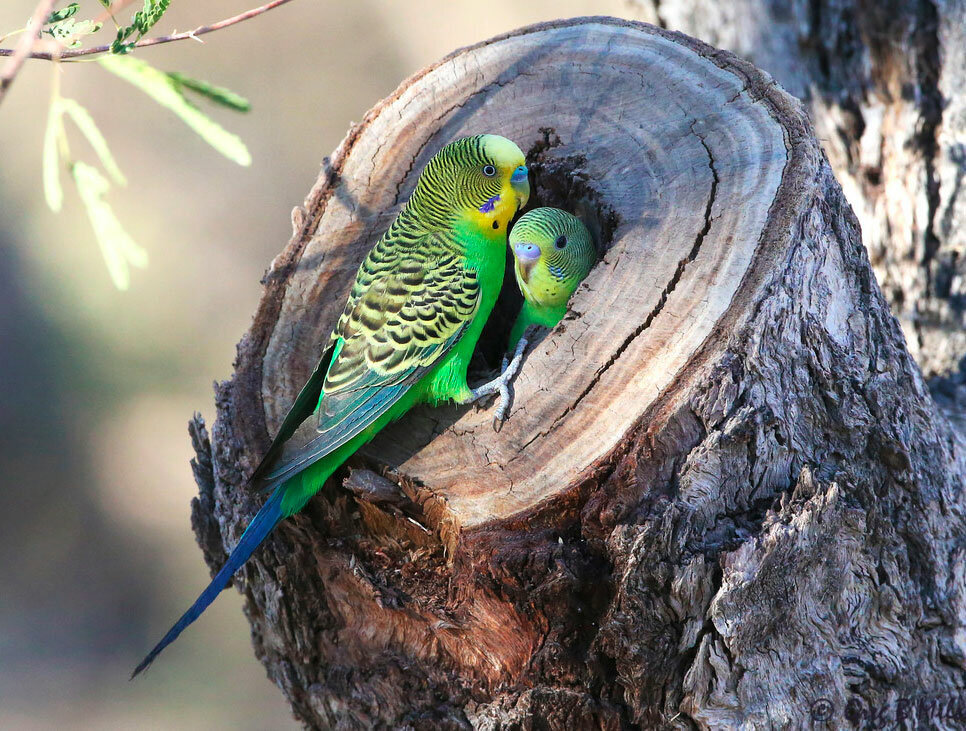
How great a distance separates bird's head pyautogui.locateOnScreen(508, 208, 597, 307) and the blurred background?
141 inches

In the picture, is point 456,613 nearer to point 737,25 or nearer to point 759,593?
point 759,593

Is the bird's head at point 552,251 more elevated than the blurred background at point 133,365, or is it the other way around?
the bird's head at point 552,251

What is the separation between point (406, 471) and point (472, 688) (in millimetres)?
575

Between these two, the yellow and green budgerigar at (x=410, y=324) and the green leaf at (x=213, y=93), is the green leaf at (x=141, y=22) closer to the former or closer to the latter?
the green leaf at (x=213, y=93)

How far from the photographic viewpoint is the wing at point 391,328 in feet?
7.25

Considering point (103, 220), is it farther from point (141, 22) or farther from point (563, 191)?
point (563, 191)

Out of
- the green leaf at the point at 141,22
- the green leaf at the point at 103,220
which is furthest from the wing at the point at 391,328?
the green leaf at the point at 141,22

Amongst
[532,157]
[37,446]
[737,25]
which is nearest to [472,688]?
[532,157]

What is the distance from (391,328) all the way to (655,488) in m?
0.89

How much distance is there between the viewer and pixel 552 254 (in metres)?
2.43

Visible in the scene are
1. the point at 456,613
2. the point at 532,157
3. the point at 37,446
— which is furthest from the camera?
the point at 37,446

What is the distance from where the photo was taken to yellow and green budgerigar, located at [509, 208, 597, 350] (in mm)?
2418

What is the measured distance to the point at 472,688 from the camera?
2.08m


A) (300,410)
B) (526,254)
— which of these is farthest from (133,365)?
(526,254)
